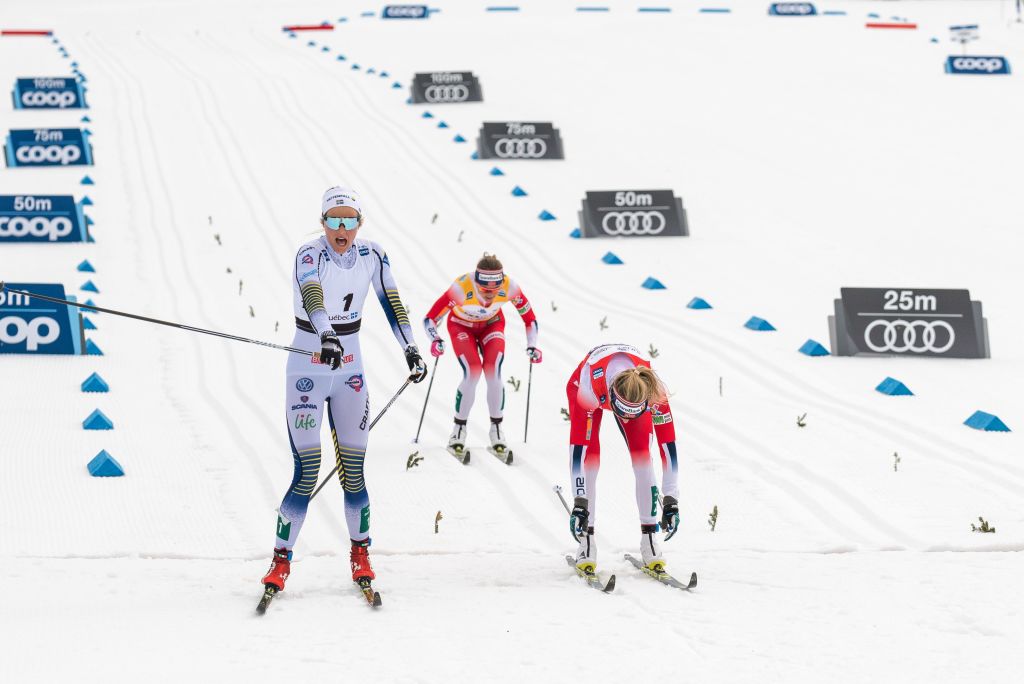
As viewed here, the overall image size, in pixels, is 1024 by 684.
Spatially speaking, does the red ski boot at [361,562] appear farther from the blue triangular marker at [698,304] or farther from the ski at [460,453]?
the blue triangular marker at [698,304]

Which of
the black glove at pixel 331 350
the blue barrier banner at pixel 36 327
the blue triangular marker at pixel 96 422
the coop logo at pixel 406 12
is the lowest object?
the blue triangular marker at pixel 96 422

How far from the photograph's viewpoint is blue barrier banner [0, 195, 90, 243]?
655 inches

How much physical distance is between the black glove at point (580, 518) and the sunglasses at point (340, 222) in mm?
1984

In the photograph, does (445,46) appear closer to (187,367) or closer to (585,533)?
(187,367)

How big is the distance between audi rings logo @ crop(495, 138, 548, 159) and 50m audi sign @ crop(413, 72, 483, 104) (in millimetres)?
4633

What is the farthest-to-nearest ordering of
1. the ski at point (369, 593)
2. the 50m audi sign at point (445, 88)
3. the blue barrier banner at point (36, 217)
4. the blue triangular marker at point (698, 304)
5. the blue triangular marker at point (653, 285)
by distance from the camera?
the 50m audi sign at point (445, 88) < the blue barrier banner at point (36, 217) < the blue triangular marker at point (653, 285) < the blue triangular marker at point (698, 304) < the ski at point (369, 593)

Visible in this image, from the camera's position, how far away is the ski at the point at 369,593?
6164 mm

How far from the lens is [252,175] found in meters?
20.8

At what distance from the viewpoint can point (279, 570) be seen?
6.24 m

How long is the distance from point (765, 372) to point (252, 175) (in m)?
11.9

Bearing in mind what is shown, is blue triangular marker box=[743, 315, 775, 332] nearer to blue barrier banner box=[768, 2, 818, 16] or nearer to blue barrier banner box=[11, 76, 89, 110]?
blue barrier banner box=[11, 76, 89, 110]

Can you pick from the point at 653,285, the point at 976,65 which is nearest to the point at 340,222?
the point at 653,285

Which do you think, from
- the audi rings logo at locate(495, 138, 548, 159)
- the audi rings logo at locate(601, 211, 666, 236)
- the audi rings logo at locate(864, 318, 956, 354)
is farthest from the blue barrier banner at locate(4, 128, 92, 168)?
the audi rings logo at locate(864, 318, 956, 354)

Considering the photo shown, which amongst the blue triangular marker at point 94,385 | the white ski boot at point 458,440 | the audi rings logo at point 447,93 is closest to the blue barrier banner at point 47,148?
the audi rings logo at point 447,93
